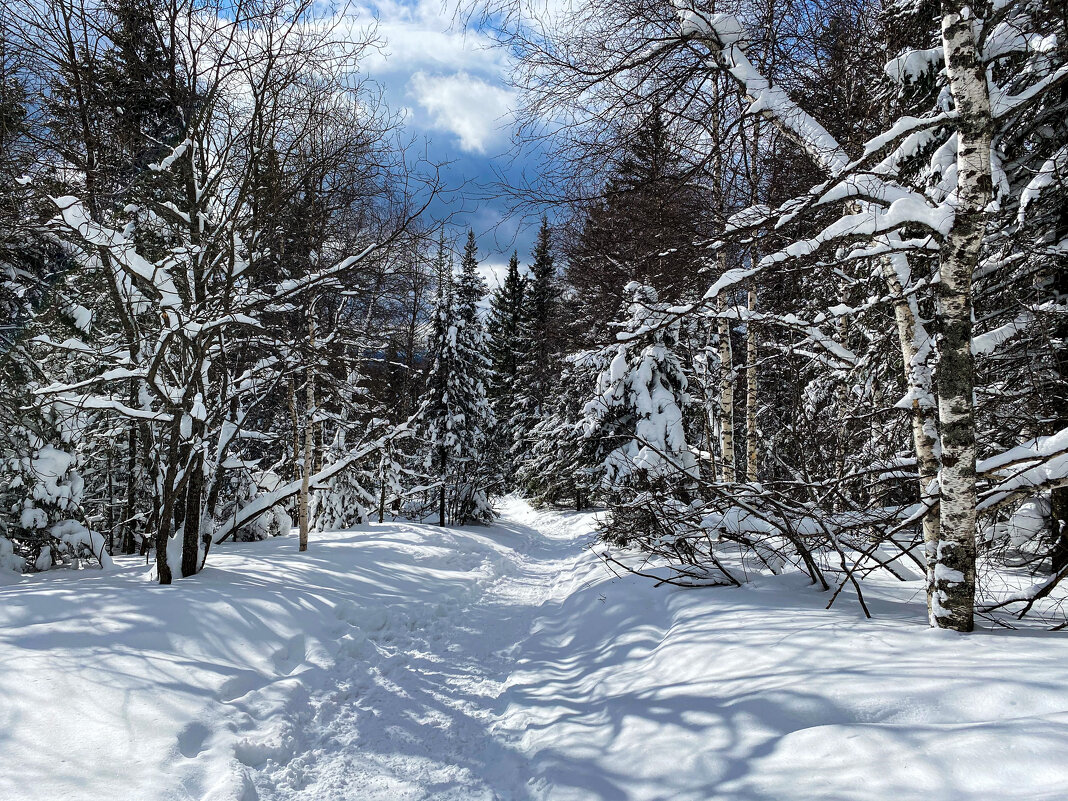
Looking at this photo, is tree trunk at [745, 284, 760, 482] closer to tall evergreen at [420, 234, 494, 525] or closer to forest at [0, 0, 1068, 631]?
forest at [0, 0, 1068, 631]

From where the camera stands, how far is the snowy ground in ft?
7.75

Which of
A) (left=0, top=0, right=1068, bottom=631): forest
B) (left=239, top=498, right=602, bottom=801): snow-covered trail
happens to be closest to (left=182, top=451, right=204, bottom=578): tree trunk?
(left=0, top=0, right=1068, bottom=631): forest

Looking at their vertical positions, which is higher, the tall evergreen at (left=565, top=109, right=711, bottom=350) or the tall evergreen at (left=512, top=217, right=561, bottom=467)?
the tall evergreen at (left=512, top=217, right=561, bottom=467)

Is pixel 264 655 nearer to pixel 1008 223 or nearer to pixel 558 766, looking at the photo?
Answer: pixel 558 766

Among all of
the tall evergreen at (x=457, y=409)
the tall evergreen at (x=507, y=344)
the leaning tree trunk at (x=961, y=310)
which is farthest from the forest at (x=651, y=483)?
the tall evergreen at (x=507, y=344)

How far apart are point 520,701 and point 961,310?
14.8 feet

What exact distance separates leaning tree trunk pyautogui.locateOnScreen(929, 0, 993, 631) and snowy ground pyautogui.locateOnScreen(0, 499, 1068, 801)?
48 cm

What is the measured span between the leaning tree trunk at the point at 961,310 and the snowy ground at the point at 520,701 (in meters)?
0.48

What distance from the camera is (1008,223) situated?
509 centimetres

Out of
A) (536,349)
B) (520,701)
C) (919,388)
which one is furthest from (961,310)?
(536,349)

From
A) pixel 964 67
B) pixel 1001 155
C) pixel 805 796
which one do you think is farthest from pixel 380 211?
pixel 805 796

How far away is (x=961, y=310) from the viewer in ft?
9.99

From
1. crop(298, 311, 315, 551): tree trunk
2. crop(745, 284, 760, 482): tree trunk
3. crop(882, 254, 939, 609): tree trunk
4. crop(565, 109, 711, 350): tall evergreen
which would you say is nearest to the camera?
crop(882, 254, 939, 609): tree trunk

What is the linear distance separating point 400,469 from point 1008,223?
1577cm
